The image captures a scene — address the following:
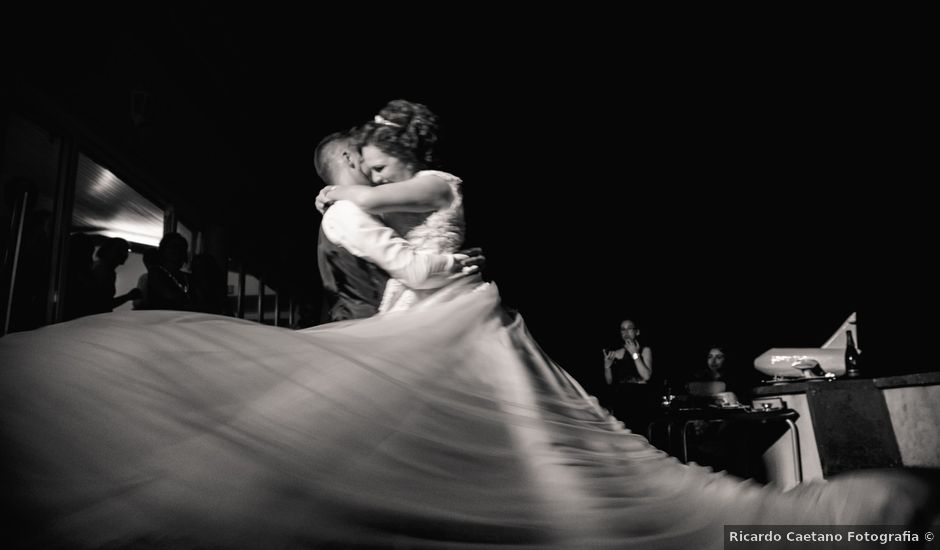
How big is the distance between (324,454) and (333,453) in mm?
13

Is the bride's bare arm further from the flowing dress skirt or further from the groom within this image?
the flowing dress skirt

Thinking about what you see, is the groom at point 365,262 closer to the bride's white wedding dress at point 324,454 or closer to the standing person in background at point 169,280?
the bride's white wedding dress at point 324,454

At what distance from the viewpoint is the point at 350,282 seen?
60.0 inches

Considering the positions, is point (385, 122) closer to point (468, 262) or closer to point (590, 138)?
point (468, 262)

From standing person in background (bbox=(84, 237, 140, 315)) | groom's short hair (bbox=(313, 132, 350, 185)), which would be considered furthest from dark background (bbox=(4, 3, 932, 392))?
groom's short hair (bbox=(313, 132, 350, 185))

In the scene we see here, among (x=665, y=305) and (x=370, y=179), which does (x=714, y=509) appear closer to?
(x=370, y=179)

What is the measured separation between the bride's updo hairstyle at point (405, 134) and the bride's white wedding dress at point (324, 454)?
55 centimetres

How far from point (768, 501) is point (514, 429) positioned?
0.39 meters

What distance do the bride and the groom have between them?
163 millimetres

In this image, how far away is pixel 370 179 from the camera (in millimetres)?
1675

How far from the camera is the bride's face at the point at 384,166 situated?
160 cm

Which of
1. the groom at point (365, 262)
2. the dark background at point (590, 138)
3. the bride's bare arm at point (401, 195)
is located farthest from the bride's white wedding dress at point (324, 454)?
the dark background at point (590, 138)

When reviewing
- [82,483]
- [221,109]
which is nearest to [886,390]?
[82,483]

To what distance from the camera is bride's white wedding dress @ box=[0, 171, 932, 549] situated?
78 centimetres
